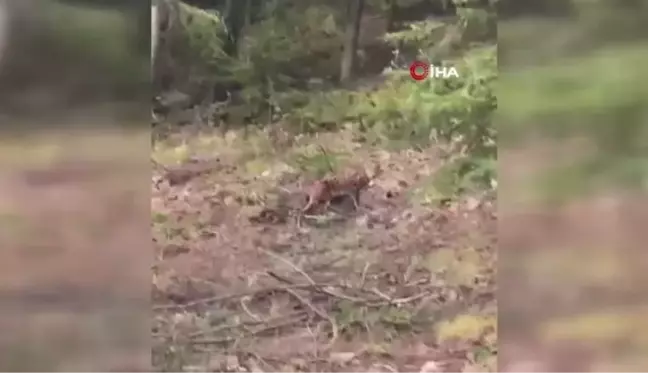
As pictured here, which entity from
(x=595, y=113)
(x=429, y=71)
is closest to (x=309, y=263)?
(x=429, y=71)

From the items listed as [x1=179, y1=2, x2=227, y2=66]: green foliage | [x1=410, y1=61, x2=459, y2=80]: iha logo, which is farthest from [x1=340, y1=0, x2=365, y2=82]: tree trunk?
[x1=179, y1=2, x2=227, y2=66]: green foliage

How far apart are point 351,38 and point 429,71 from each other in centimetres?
15

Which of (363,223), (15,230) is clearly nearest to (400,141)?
(363,223)

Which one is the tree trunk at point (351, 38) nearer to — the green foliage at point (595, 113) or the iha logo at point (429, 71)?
the iha logo at point (429, 71)

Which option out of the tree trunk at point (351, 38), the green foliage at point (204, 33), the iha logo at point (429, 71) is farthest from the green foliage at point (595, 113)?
the green foliage at point (204, 33)

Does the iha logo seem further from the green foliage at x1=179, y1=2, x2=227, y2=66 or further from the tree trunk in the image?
the green foliage at x1=179, y1=2, x2=227, y2=66

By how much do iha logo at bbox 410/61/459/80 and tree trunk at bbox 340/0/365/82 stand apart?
108 mm

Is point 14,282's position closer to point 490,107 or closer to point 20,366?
point 20,366

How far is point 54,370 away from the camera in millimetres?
1439

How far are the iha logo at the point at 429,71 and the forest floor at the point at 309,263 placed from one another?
0.13m

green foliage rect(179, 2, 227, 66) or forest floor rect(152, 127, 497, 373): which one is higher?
green foliage rect(179, 2, 227, 66)

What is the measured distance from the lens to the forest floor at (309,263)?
145cm

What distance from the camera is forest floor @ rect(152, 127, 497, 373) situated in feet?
4.74

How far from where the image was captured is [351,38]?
57.1 inches
